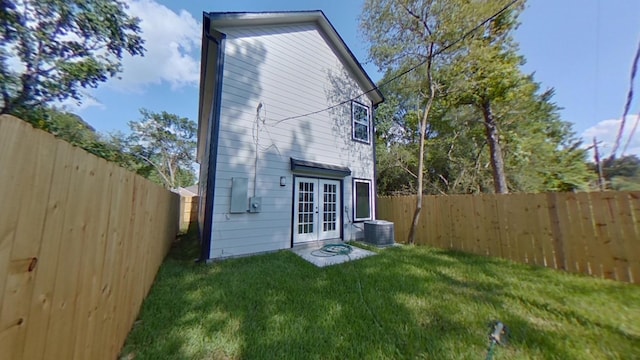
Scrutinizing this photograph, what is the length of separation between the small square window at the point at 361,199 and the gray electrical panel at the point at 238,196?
382 centimetres

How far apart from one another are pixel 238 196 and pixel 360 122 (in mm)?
5318

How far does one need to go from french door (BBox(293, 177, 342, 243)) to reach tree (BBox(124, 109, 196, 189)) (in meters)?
25.6

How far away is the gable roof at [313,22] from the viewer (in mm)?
5801

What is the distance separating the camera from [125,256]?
220 cm

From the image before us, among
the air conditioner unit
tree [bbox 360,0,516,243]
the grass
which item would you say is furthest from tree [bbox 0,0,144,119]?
the air conditioner unit

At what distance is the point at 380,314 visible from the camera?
9.87 ft

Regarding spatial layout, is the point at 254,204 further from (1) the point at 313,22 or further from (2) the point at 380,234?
(1) the point at 313,22

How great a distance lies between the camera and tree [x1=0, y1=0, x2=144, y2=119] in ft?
28.3

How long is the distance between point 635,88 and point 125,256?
5.01 meters

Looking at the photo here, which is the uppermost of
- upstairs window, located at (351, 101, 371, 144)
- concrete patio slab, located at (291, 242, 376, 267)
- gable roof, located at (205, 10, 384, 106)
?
gable roof, located at (205, 10, 384, 106)

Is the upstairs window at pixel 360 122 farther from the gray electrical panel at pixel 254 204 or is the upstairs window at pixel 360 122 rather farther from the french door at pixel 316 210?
the gray electrical panel at pixel 254 204

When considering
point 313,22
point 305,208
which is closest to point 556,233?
point 305,208

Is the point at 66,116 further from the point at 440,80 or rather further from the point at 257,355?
the point at 440,80

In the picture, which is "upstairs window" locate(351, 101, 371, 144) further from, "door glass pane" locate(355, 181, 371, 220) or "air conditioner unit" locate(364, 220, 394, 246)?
"air conditioner unit" locate(364, 220, 394, 246)
